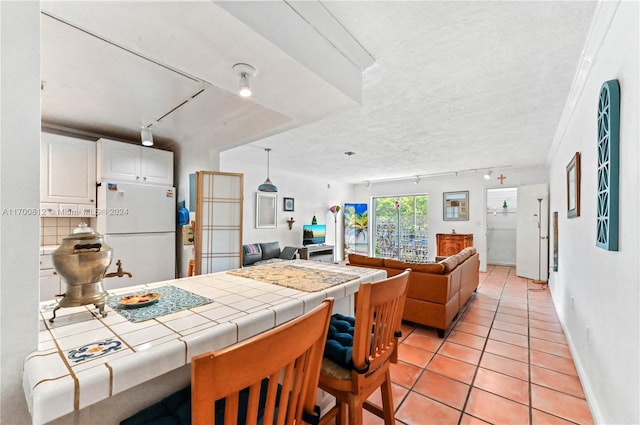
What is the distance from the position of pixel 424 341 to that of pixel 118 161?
4.03 meters

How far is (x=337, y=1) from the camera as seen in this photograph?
1.42 meters

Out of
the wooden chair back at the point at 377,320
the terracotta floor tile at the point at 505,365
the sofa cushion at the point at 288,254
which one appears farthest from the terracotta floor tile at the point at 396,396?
the sofa cushion at the point at 288,254

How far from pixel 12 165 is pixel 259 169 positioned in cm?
521

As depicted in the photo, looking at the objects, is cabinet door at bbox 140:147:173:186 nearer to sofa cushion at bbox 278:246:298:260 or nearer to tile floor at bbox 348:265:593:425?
sofa cushion at bbox 278:246:298:260

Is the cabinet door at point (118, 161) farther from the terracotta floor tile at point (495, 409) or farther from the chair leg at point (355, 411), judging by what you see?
the terracotta floor tile at point (495, 409)

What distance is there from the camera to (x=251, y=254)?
17.3ft

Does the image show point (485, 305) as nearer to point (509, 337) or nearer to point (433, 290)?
point (509, 337)

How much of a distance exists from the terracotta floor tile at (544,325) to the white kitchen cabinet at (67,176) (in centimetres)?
542

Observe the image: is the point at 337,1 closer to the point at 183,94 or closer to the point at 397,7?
the point at 397,7

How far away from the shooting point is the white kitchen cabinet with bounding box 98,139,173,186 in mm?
3125

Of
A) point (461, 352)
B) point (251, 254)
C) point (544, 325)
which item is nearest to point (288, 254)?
point (251, 254)

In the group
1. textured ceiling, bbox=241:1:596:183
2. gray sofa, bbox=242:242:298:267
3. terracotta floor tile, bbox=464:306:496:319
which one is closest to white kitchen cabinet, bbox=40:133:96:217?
textured ceiling, bbox=241:1:596:183

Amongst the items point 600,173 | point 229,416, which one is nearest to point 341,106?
point 600,173

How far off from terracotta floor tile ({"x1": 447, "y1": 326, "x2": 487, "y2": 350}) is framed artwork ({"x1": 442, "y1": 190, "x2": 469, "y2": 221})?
4420 mm
